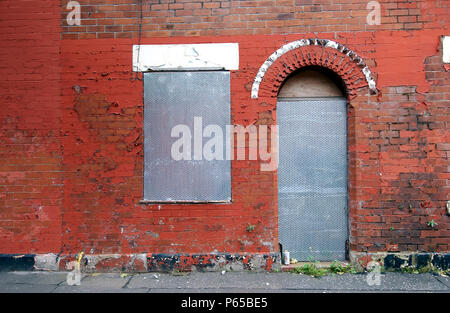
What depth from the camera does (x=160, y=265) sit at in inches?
177

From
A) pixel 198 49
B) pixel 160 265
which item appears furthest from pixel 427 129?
pixel 160 265

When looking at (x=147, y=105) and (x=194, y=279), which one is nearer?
(x=194, y=279)

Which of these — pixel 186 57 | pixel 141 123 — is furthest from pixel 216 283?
pixel 186 57

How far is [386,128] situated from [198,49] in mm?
2993

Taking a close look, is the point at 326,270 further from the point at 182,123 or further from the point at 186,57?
the point at 186,57

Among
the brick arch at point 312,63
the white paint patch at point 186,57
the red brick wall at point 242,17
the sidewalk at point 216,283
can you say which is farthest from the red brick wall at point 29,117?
the brick arch at point 312,63

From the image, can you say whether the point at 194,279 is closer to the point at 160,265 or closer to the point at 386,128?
the point at 160,265

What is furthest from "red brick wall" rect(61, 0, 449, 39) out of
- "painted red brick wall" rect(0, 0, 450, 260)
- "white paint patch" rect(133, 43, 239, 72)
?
"white paint patch" rect(133, 43, 239, 72)

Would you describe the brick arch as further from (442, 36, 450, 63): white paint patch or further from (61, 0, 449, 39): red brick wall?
(442, 36, 450, 63): white paint patch

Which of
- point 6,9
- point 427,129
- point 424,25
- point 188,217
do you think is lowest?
point 188,217

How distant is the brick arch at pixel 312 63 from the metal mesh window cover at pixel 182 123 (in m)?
0.58

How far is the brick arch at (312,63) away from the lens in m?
4.48

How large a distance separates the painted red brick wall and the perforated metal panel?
0.23 m

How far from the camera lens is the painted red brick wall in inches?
175
